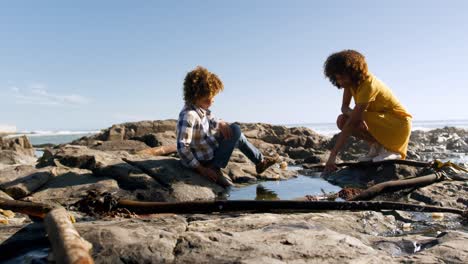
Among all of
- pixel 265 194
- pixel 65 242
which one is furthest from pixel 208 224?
pixel 265 194

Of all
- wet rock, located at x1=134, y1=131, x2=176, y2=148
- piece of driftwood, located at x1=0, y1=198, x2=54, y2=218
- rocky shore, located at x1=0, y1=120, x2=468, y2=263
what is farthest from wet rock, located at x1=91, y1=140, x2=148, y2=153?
piece of driftwood, located at x1=0, y1=198, x2=54, y2=218

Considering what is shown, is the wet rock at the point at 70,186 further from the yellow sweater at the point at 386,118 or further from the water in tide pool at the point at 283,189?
the yellow sweater at the point at 386,118

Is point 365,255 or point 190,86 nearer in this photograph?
point 365,255

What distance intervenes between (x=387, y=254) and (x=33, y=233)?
218 centimetres

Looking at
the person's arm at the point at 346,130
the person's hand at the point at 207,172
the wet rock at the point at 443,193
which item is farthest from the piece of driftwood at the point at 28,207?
the wet rock at the point at 443,193

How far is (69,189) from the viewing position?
4.65 meters

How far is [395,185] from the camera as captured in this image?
167 inches

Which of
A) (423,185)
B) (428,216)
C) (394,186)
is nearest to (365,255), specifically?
(428,216)

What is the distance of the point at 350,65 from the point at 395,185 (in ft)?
5.84

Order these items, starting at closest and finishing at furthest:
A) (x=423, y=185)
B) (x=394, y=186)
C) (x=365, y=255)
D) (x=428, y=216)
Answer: (x=365, y=255) → (x=428, y=216) → (x=394, y=186) → (x=423, y=185)

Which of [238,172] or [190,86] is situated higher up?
[190,86]

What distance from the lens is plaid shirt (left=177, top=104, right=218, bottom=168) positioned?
4.93 metres

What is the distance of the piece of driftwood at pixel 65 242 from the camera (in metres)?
1.77

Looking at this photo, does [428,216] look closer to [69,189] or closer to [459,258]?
[459,258]
